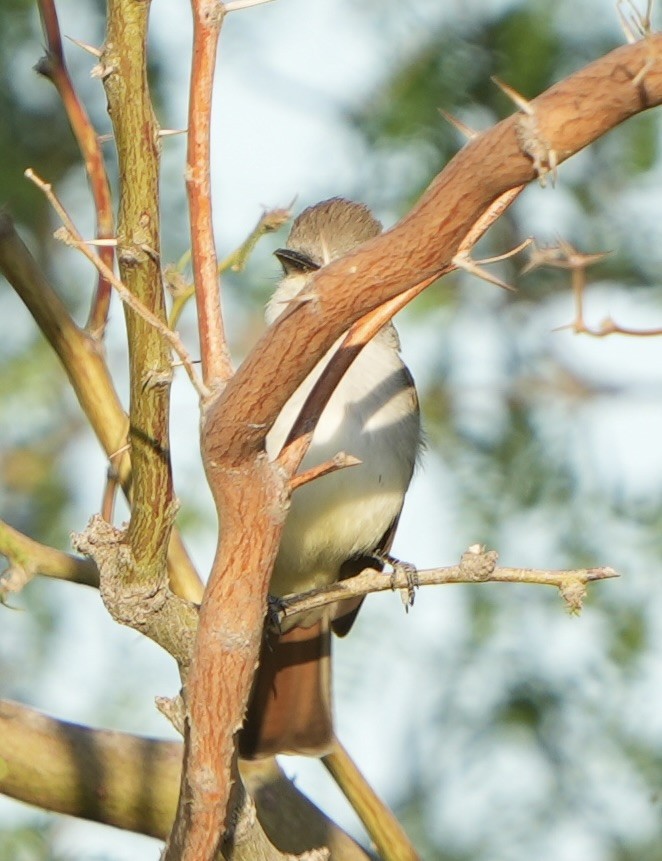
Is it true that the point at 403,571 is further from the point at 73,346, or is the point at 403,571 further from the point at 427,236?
the point at 427,236

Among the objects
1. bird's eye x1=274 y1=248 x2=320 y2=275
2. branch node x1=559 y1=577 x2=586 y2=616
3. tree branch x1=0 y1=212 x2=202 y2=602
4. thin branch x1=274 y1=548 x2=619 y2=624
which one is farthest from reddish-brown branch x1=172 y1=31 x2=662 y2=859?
bird's eye x1=274 y1=248 x2=320 y2=275

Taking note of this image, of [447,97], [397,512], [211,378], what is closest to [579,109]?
[211,378]

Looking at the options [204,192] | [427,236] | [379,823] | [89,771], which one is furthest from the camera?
[379,823]

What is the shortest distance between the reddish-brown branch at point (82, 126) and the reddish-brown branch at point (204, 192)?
86 centimetres

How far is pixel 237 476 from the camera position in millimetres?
2057

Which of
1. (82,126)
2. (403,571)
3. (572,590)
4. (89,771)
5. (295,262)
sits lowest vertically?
(572,590)

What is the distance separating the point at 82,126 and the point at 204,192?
1044mm

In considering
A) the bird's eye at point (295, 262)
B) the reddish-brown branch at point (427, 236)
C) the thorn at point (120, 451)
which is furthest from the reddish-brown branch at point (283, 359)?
the bird's eye at point (295, 262)

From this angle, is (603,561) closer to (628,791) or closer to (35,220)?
(628,791)

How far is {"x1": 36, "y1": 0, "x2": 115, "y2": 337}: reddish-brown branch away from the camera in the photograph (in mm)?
2943

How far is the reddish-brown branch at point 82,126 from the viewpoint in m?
2.94

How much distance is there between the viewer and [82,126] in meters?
3.02

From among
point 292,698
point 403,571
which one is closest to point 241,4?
point 403,571

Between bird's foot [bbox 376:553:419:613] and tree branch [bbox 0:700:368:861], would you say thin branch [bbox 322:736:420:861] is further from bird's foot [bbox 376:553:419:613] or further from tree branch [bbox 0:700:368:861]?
bird's foot [bbox 376:553:419:613]
